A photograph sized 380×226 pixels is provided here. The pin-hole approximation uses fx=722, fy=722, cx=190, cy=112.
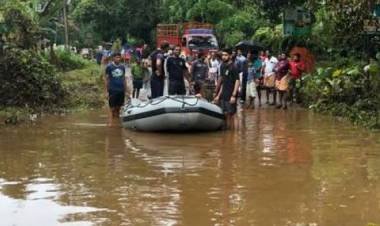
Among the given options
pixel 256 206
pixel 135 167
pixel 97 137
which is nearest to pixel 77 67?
pixel 97 137

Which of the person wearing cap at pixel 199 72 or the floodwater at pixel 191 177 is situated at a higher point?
the person wearing cap at pixel 199 72

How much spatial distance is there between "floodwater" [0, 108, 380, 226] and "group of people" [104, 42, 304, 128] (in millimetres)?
1056

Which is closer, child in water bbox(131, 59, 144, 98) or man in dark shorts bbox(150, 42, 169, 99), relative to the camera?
man in dark shorts bbox(150, 42, 169, 99)

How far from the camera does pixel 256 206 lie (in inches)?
292

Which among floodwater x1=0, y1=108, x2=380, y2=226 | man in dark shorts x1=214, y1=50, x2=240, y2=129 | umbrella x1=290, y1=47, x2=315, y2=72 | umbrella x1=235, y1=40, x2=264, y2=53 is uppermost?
umbrella x1=235, y1=40, x2=264, y2=53

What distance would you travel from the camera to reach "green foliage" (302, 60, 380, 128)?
1552cm

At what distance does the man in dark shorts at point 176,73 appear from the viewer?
14.6m

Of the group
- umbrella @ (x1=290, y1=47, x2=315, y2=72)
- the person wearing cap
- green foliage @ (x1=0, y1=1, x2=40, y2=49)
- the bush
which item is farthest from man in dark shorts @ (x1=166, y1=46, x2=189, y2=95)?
umbrella @ (x1=290, y1=47, x2=315, y2=72)

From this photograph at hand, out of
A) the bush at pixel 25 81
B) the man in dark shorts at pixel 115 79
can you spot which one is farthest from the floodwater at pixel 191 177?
the bush at pixel 25 81

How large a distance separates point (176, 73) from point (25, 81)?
450cm

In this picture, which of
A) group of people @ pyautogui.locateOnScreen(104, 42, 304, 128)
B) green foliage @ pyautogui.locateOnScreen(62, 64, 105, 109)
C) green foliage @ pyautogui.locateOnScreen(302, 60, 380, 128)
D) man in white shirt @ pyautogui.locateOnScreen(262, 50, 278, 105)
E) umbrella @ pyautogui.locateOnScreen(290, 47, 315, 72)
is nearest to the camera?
group of people @ pyautogui.locateOnScreen(104, 42, 304, 128)

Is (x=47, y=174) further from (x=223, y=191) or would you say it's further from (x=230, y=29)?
(x=230, y=29)

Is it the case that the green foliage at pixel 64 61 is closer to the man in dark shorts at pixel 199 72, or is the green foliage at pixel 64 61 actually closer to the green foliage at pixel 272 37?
the green foliage at pixel 272 37

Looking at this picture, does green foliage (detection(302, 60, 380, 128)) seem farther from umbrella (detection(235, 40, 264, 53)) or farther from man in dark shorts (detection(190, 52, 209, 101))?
umbrella (detection(235, 40, 264, 53))
